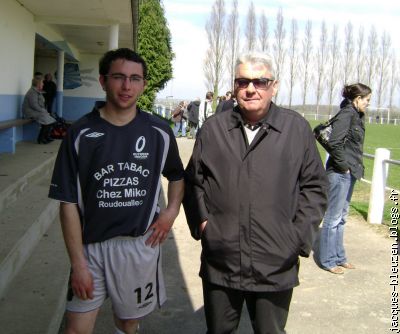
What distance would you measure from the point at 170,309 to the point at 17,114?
7.91m

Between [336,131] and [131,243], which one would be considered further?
[336,131]

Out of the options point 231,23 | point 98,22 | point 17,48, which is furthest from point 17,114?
point 231,23

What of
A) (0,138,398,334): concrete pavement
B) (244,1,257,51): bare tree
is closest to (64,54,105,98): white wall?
(0,138,398,334): concrete pavement

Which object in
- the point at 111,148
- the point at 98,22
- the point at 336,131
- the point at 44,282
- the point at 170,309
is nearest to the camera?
the point at 111,148

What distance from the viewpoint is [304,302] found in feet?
14.3

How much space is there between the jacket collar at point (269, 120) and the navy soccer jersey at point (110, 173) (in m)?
0.37

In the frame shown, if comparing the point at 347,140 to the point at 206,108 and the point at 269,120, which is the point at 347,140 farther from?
the point at 206,108

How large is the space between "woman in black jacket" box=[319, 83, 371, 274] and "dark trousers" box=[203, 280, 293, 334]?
257 cm

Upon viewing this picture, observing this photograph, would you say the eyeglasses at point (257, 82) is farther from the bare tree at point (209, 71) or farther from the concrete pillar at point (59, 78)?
the bare tree at point (209, 71)

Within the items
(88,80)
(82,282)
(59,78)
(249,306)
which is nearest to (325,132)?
(249,306)

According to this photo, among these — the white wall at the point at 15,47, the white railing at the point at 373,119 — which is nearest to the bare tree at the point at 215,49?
the white railing at the point at 373,119

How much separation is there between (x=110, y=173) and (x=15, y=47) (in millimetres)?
8470

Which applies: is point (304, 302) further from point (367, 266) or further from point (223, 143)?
point (223, 143)

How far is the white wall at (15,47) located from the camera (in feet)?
29.6
